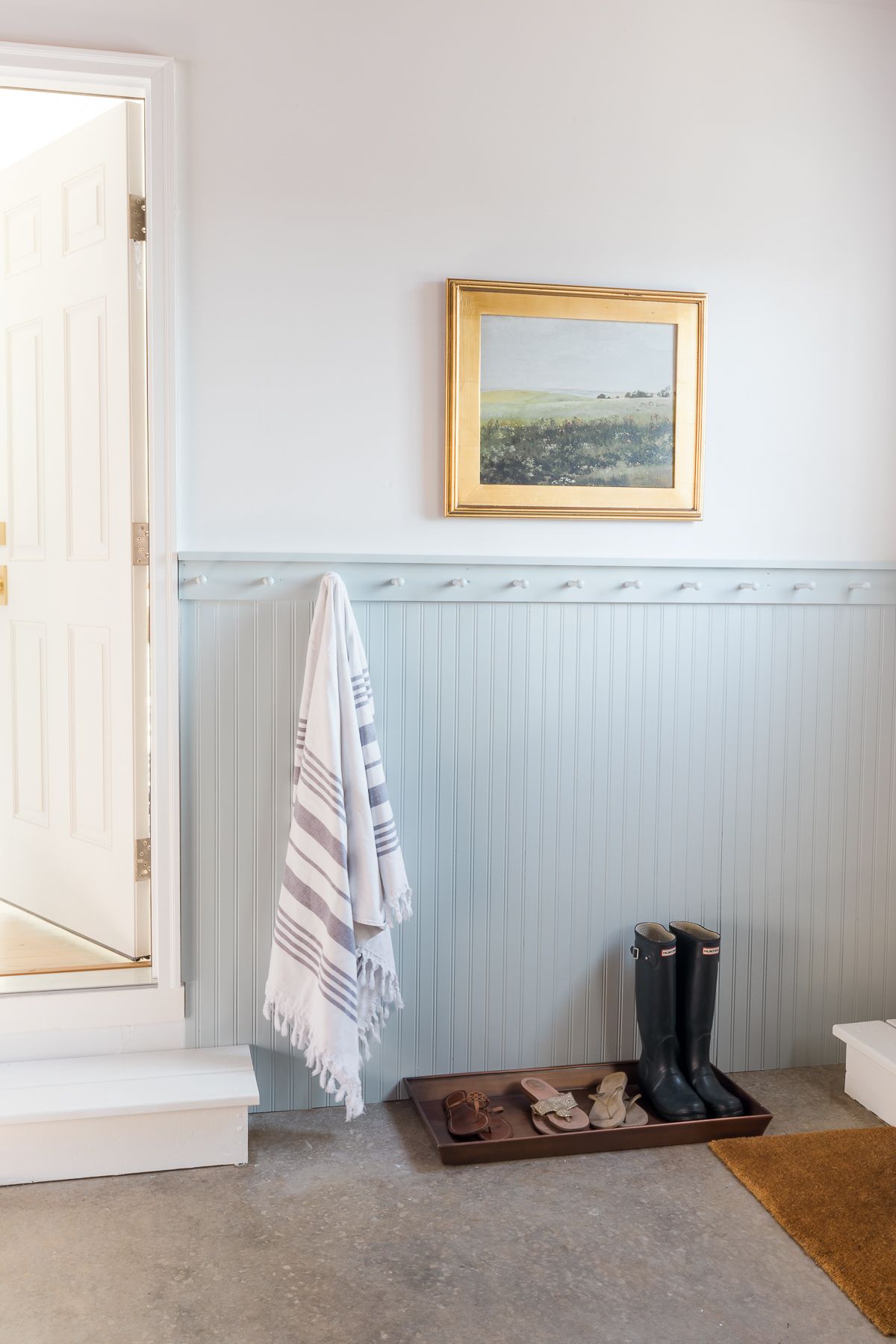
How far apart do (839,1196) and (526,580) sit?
132cm

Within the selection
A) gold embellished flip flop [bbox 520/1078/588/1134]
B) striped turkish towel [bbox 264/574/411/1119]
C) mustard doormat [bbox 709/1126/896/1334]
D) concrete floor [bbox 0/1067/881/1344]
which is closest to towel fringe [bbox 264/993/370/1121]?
striped turkish towel [bbox 264/574/411/1119]

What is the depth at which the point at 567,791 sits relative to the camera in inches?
95.9

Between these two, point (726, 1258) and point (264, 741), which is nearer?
point (726, 1258)

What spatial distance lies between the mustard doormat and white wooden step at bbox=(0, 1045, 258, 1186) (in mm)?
963

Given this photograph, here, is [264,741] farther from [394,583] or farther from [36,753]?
[36,753]

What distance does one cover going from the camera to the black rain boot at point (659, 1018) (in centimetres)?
230

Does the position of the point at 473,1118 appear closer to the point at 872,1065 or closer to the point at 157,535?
the point at 872,1065

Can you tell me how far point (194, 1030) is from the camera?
2.27 meters

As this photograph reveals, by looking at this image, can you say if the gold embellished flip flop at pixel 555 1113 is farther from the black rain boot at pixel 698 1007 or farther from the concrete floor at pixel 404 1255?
the black rain boot at pixel 698 1007

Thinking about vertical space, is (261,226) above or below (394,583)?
above

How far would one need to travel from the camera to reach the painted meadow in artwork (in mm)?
2330

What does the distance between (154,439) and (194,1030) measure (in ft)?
3.95

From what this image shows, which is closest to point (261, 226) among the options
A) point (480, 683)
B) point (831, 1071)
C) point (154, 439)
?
point (154, 439)

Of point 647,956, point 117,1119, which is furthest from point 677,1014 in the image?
point 117,1119
